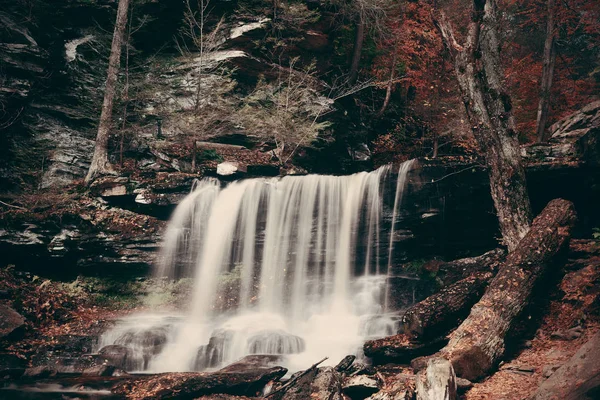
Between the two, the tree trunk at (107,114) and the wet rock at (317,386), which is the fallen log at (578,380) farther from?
the tree trunk at (107,114)

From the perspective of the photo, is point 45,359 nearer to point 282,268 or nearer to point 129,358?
point 129,358

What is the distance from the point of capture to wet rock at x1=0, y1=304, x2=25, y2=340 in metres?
9.55

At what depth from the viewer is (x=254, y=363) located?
28.5 feet

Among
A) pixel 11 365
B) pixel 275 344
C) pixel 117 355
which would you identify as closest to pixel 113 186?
pixel 117 355

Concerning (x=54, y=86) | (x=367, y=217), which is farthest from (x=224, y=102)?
(x=367, y=217)

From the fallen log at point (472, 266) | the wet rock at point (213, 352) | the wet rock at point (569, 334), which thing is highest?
the fallen log at point (472, 266)

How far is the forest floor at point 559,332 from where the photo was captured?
19.2 feet

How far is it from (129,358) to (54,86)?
12051mm

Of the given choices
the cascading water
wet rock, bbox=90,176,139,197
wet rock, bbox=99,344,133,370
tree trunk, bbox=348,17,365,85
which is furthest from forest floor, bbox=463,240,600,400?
tree trunk, bbox=348,17,365,85

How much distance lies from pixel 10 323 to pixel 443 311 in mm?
9878

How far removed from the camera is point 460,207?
1138cm

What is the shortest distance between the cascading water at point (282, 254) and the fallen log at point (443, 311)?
9.78 ft

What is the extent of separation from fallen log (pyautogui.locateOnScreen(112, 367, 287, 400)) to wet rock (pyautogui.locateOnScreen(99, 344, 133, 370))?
5.29 ft

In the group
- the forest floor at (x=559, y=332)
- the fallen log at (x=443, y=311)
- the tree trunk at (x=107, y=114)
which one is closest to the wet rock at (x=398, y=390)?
the forest floor at (x=559, y=332)
